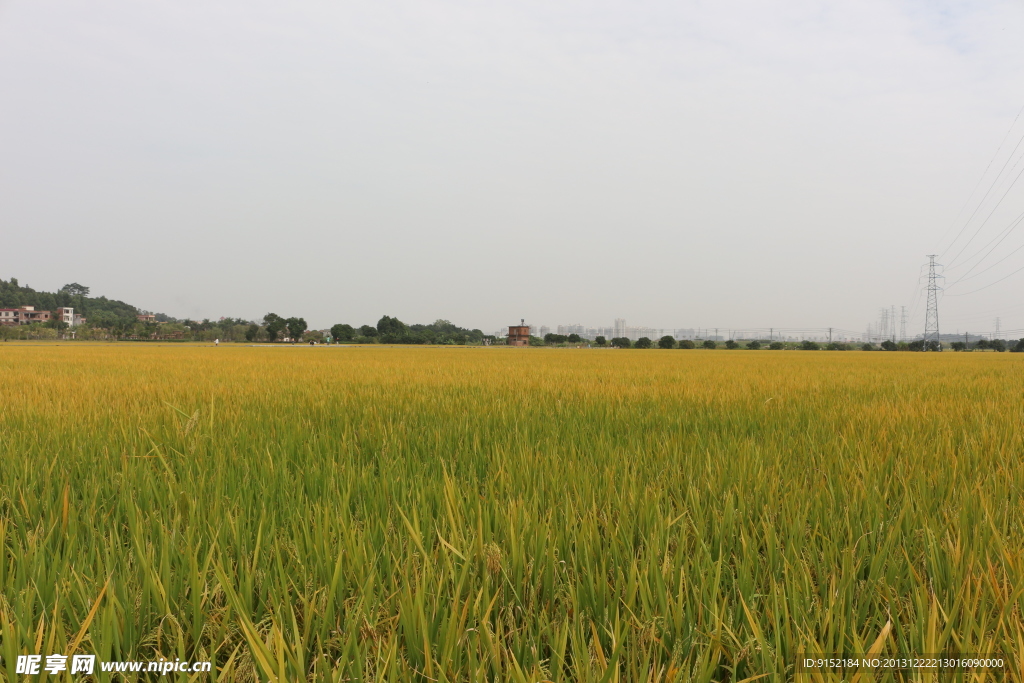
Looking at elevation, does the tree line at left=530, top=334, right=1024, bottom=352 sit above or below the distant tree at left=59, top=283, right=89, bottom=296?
below

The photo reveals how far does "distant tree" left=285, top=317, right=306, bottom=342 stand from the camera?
9500 cm

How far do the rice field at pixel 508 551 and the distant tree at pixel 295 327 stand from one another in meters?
100

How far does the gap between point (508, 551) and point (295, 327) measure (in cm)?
10313

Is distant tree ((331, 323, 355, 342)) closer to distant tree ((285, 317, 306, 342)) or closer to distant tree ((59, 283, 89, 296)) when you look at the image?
distant tree ((285, 317, 306, 342))

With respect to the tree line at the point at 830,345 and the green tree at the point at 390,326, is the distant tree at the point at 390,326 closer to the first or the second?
the green tree at the point at 390,326

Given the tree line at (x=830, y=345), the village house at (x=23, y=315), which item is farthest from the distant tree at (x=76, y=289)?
the tree line at (x=830, y=345)

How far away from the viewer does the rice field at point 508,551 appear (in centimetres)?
94

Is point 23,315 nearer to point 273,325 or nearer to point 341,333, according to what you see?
point 273,325

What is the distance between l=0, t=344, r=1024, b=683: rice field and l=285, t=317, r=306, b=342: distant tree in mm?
100250

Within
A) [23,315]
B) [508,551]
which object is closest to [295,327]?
[23,315]

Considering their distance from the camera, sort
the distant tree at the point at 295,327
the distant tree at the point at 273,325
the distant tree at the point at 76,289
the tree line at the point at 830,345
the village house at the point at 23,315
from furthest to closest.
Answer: the distant tree at the point at 76,289 < the village house at the point at 23,315 < the distant tree at the point at 295,327 < the distant tree at the point at 273,325 < the tree line at the point at 830,345

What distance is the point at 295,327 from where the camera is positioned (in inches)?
3740

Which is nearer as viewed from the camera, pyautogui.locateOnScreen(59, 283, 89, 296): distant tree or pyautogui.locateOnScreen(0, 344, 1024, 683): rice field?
pyautogui.locateOnScreen(0, 344, 1024, 683): rice field

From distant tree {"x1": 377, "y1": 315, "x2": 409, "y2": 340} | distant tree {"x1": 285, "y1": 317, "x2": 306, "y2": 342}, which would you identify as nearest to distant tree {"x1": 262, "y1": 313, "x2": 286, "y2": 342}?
distant tree {"x1": 285, "y1": 317, "x2": 306, "y2": 342}
